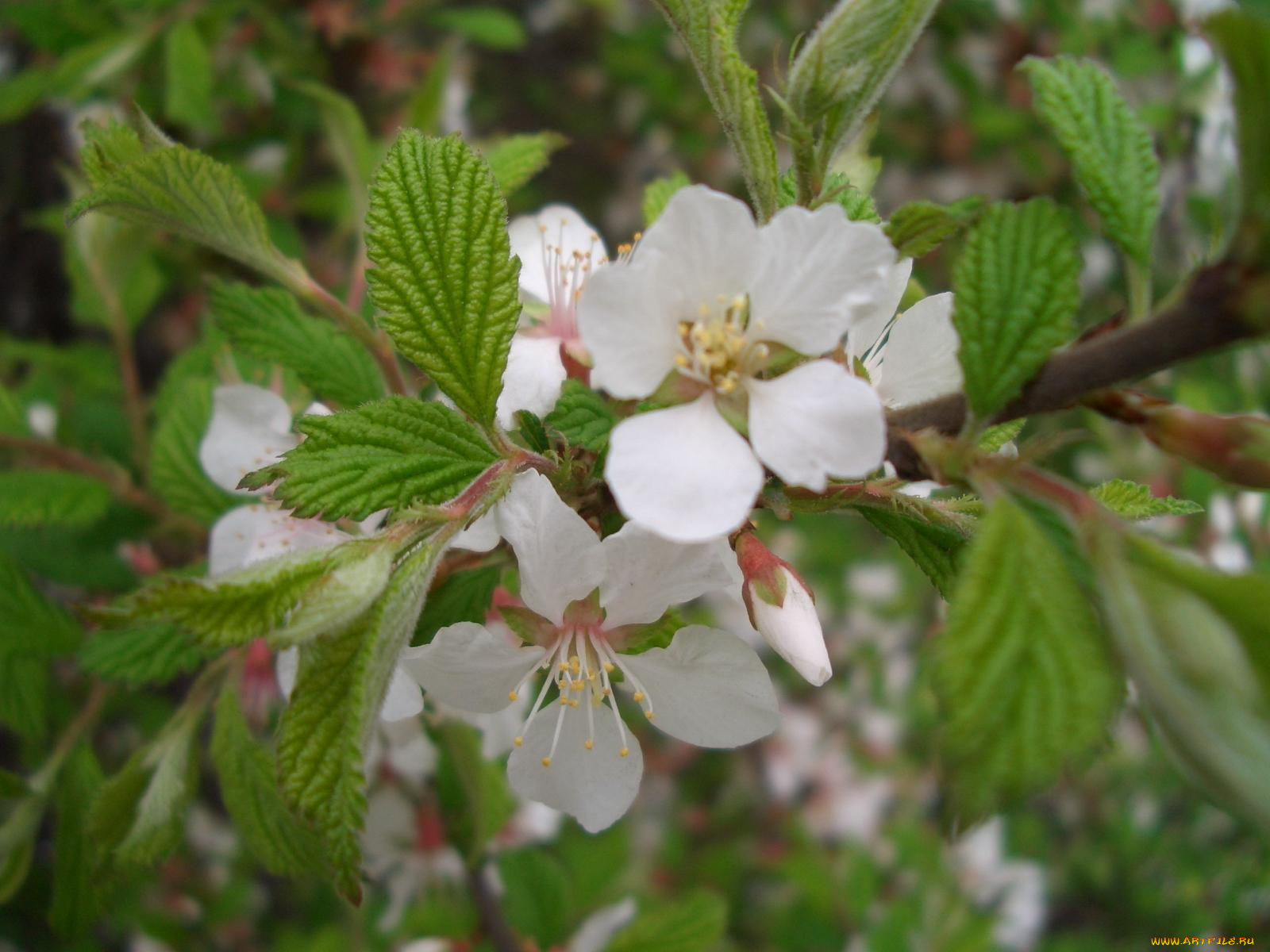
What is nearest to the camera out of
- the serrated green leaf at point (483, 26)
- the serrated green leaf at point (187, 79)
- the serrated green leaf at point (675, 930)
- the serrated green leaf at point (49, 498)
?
the serrated green leaf at point (49, 498)

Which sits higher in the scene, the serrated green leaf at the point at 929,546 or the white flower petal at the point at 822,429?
the white flower petal at the point at 822,429

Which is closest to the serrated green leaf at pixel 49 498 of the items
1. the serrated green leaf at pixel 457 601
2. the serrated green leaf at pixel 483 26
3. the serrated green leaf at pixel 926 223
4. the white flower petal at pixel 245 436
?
the white flower petal at pixel 245 436

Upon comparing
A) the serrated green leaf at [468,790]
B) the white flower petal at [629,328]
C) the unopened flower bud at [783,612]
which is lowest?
the serrated green leaf at [468,790]

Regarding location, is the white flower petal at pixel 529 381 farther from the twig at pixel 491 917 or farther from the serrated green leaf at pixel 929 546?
the twig at pixel 491 917

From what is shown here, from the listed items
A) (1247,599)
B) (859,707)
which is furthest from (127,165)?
(859,707)

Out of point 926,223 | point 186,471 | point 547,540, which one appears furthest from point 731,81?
point 186,471

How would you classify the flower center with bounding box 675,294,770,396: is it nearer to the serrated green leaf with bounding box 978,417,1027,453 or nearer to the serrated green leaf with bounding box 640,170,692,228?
the serrated green leaf with bounding box 978,417,1027,453

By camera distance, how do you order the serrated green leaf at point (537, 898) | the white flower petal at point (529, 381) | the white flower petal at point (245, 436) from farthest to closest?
1. the serrated green leaf at point (537, 898)
2. the white flower petal at point (245, 436)
3. the white flower petal at point (529, 381)
